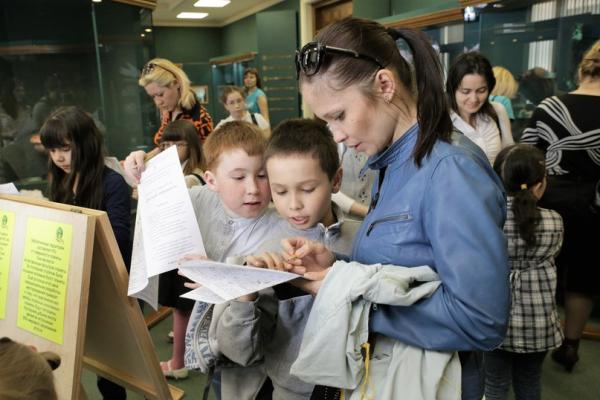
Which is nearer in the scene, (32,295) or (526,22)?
(32,295)

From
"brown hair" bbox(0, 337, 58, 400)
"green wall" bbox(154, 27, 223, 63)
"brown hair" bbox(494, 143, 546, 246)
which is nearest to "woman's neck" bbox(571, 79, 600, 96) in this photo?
"brown hair" bbox(494, 143, 546, 246)

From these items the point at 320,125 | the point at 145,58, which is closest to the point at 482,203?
the point at 320,125

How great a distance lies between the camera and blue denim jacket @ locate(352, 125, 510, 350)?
766 millimetres

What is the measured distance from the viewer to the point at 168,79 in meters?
3.11

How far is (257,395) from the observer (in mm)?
1230

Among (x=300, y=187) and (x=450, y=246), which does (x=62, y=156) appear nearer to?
(x=300, y=187)

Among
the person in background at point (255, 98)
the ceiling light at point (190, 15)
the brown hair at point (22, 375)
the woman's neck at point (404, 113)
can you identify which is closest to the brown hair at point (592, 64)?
the woman's neck at point (404, 113)

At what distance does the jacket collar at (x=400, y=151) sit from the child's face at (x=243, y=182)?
1.57 feet

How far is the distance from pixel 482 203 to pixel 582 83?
2116mm

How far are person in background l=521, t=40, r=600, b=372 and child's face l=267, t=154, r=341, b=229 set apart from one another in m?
1.82

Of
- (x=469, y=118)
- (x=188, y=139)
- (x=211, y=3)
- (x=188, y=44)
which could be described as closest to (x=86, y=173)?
(x=188, y=139)

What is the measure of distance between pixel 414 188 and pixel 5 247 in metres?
1.33

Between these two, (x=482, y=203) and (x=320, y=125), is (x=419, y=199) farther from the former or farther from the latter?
(x=320, y=125)

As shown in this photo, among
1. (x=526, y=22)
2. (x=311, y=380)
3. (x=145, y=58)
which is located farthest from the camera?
(x=145, y=58)
